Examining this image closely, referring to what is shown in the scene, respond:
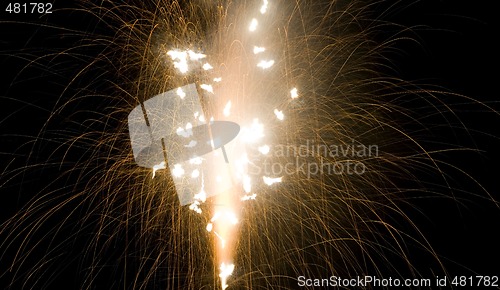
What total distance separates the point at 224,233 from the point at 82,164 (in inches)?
59.5

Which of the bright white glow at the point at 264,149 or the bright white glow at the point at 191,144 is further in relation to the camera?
the bright white glow at the point at 264,149

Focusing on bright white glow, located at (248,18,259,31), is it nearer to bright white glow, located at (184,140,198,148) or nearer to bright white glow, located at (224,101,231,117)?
bright white glow, located at (224,101,231,117)

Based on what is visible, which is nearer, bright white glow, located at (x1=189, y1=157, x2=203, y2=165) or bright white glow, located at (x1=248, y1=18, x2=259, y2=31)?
bright white glow, located at (x1=189, y1=157, x2=203, y2=165)

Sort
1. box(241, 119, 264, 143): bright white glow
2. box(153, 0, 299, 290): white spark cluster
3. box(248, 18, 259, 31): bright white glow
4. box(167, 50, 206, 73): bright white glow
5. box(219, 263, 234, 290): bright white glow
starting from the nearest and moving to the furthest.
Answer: box(219, 263, 234, 290): bright white glow
box(153, 0, 299, 290): white spark cluster
box(241, 119, 264, 143): bright white glow
box(167, 50, 206, 73): bright white glow
box(248, 18, 259, 31): bright white glow

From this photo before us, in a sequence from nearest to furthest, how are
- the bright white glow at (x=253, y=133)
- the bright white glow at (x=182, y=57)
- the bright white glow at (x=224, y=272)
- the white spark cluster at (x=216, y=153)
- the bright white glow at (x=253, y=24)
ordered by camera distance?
the bright white glow at (x=224, y=272) → the white spark cluster at (x=216, y=153) → the bright white glow at (x=253, y=133) → the bright white glow at (x=182, y=57) → the bright white glow at (x=253, y=24)

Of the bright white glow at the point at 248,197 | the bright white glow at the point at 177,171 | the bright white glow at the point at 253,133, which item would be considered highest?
the bright white glow at the point at 253,133

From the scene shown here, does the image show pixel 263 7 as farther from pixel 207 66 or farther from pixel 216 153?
pixel 216 153

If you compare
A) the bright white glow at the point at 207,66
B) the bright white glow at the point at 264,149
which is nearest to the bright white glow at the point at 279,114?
the bright white glow at the point at 264,149

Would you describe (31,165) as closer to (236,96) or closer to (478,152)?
(236,96)

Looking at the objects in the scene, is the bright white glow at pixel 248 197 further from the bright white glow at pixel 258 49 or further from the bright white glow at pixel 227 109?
the bright white glow at pixel 258 49

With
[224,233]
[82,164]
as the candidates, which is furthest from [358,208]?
[82,164]

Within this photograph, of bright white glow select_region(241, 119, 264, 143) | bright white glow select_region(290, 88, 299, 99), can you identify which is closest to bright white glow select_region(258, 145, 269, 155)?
bright white glow select_region(241, 119, 264, 143)

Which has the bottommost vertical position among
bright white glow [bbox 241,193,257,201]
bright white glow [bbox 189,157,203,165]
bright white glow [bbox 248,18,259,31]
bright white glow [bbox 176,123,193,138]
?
bright white glow [bbox 241,193,257,201]

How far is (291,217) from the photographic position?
12.1 feet
